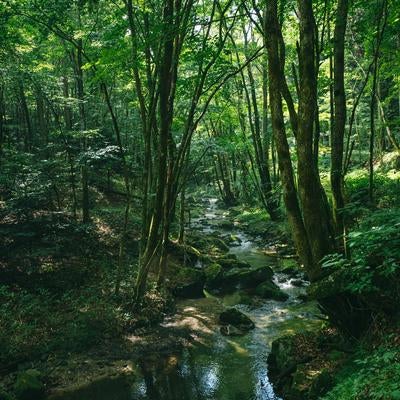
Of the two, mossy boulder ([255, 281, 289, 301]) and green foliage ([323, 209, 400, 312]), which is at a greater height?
green foliage ([323, 209, 400, 312])

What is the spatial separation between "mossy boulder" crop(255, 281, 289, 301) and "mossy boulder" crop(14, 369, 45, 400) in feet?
24.9

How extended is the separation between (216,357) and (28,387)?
154 inches

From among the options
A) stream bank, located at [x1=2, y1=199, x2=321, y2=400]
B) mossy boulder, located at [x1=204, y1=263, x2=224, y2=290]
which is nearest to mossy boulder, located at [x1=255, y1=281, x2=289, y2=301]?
stream bank, located at [x1=2, y1=199, x2=321, y2=400]

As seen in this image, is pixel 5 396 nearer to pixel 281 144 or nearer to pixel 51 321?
pixel 51 321

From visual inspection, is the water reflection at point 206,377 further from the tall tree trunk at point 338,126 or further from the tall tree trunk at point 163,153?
the tall tree trunk at point 338,126

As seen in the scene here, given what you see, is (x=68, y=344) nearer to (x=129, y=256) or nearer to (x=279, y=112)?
(x=129, y=256)

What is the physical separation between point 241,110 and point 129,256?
50.1 ft

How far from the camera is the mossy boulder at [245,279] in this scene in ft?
47.9

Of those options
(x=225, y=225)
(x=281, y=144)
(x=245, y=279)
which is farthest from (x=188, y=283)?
(x=225, y=225)

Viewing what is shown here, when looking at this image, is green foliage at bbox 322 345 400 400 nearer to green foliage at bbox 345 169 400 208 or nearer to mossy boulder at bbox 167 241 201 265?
Result: green foliage at bbox 345 169 400 208

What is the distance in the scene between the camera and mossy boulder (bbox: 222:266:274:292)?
14602mm

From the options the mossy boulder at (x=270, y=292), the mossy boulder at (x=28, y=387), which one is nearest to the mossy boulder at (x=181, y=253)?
the mossy boulder at (x=270, y=292)

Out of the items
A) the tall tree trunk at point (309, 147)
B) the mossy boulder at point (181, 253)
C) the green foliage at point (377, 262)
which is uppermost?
the tall tree trunk at point (309, 147)

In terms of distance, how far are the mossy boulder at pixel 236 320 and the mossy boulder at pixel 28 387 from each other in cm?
494
